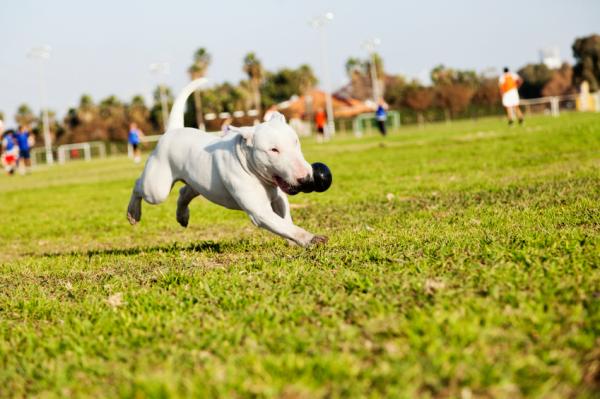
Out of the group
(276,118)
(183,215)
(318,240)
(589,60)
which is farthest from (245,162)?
(589,60)

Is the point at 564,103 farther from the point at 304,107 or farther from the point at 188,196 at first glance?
the point at 188,196

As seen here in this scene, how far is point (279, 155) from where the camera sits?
20.0 ft

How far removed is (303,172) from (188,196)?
2.43m

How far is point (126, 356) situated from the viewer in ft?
12.7

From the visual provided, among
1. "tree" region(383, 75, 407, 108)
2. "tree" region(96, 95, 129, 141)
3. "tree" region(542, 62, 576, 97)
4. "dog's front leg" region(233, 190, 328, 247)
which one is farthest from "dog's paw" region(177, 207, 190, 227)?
"tree" region(542, 62, 576, 97)

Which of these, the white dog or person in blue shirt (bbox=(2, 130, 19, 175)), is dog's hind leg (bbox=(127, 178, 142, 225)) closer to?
the white dog

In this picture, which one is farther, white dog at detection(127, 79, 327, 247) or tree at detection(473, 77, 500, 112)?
tree at detection(473, 77, 500, 112)

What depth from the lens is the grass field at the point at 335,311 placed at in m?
3.24

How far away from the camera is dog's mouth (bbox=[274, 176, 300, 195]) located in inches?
240

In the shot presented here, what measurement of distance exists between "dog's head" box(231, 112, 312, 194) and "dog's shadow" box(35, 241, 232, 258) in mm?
1533

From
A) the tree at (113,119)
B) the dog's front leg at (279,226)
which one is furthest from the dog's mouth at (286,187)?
the tree at (113,119)

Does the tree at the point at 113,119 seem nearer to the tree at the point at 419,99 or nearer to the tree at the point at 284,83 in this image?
the tree at the point at 284,83

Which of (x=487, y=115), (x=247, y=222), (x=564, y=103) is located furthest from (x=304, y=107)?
(x=247, y=222)

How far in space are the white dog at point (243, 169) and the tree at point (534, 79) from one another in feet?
356
